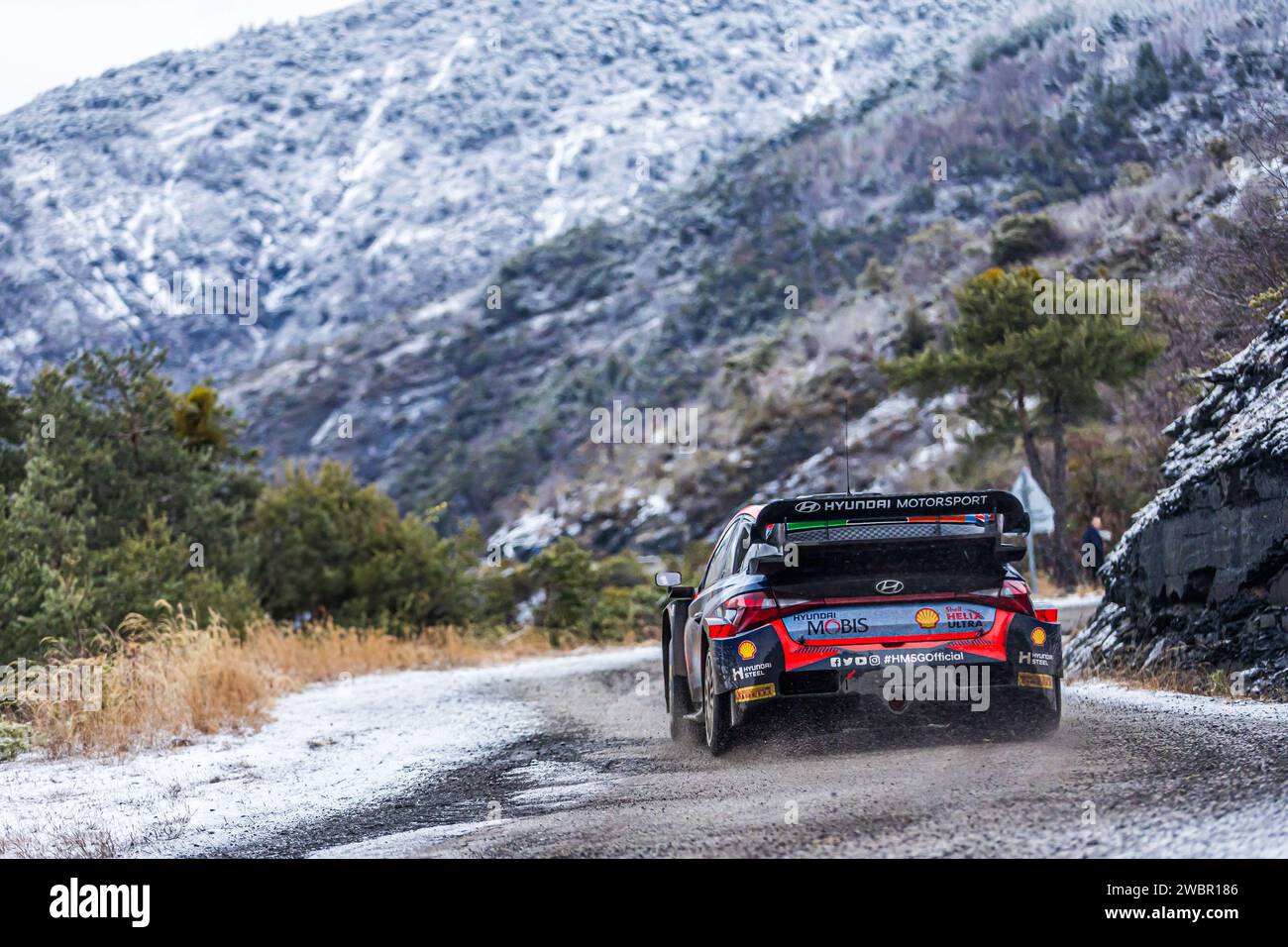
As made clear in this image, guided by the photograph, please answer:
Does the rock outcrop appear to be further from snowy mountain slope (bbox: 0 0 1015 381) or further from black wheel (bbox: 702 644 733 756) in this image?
snowy mountain slope (bbox: 0 0 1015 381)

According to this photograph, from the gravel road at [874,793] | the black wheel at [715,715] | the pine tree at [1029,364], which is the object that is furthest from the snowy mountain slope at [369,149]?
the gravel road at [874,793]

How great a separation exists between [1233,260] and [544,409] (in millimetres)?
46909

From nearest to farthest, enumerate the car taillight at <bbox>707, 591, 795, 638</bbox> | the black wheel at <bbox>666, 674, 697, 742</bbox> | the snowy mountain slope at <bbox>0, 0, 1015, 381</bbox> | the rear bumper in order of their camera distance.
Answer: the rear bumper < the car taillight at <bbox>707, 591, 795, 638</bbox> < the black wheel at <bbox>666, 674, 697, 742</bbox> < the snowy mountain slope at <bbox>0, 0, 1015, 381</bbox>

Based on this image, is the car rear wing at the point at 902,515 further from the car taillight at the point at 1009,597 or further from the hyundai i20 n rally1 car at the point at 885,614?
the car taillight at the point at 1009,597

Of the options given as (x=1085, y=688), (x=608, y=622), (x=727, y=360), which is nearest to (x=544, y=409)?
(x=727, y=360)

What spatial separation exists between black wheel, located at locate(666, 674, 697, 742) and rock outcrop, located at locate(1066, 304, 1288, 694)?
3.64 meters

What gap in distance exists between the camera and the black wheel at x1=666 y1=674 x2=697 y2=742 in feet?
35.6

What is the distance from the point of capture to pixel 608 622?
3042 centimetres

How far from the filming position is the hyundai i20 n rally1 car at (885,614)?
8828mm

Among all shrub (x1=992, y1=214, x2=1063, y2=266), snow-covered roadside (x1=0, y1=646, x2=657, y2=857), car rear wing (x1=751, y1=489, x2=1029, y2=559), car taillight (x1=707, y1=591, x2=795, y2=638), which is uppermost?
shrub (x1=992, y1=214, x2=1063, y2=266)

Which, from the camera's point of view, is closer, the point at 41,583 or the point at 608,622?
the point at 41,583

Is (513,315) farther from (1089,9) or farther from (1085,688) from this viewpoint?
(1085,688)

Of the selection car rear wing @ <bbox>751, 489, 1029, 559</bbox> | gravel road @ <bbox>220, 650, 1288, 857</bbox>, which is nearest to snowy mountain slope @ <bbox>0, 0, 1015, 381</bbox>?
gravel road @ <bbox>220, 650, 1288, 857</bbox>

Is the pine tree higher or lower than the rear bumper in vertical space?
higher
